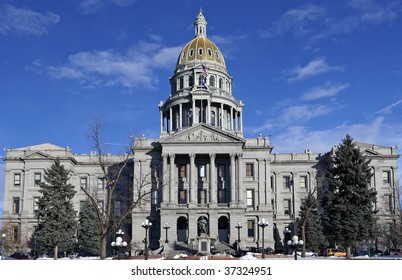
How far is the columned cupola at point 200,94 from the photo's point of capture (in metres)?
84.4

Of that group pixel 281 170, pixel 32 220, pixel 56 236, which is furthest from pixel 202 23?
pixel 56 236

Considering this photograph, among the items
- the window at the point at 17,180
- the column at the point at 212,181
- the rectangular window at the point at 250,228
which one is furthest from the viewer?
the window at the point at 17,180

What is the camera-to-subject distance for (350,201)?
143 ft

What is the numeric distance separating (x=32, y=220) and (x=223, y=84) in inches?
1548

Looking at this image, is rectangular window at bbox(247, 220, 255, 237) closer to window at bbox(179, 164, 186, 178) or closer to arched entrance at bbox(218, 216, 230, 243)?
arched entrance at bbox(218, 216, 230, 243)

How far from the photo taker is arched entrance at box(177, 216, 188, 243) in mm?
68625

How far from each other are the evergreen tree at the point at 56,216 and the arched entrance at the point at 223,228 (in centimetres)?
2010

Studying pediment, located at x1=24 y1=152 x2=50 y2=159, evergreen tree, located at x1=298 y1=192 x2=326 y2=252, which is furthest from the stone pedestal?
pediment, located at x1=24 y1=152 x2=50 y2=159

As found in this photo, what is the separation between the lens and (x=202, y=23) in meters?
97.7

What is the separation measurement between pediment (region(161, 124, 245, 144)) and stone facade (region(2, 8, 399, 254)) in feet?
0.44

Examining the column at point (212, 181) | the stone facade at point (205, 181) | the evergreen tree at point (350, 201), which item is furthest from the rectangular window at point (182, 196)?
the evergreen tree at point (350, 201)

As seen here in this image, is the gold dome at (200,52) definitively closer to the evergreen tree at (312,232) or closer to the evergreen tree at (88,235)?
the evergreen tree at (312,232)

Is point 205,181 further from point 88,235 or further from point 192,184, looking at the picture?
point 88,235
